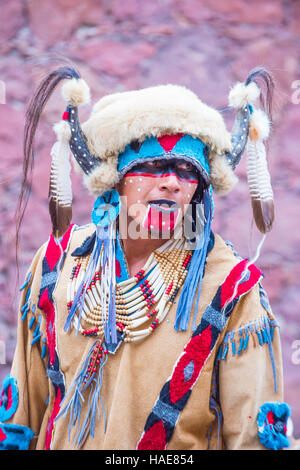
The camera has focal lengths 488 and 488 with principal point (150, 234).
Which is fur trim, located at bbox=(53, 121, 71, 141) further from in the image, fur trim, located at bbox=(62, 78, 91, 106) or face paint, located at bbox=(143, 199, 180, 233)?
face paint, located at bbox=(143, 199, 180, 233)

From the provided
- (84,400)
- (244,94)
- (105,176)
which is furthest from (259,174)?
(84,400)

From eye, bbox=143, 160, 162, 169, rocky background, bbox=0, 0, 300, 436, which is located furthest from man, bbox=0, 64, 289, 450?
rocky background, bbox=0, 0, 300, 436

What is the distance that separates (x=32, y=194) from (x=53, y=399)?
1063 mm

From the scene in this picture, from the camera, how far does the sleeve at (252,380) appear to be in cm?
139

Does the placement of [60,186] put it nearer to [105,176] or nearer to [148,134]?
[105,176]

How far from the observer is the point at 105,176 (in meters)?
1.58

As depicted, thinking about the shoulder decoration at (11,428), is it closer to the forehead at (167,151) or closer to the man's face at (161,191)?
the man's face at (161,191)

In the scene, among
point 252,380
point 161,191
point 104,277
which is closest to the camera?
point 252,380

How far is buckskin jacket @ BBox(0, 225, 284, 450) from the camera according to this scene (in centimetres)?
145

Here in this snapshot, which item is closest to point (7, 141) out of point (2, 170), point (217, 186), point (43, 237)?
point (2, 170)

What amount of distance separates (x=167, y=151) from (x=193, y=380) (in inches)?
27.9

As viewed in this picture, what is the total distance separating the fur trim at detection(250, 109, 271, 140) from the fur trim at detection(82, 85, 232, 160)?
0.30 ft

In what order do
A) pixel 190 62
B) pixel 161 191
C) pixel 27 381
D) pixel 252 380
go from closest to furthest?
pixel 252 380 → pixel 161 191 → pixel 27 381 → pixel 190 62
